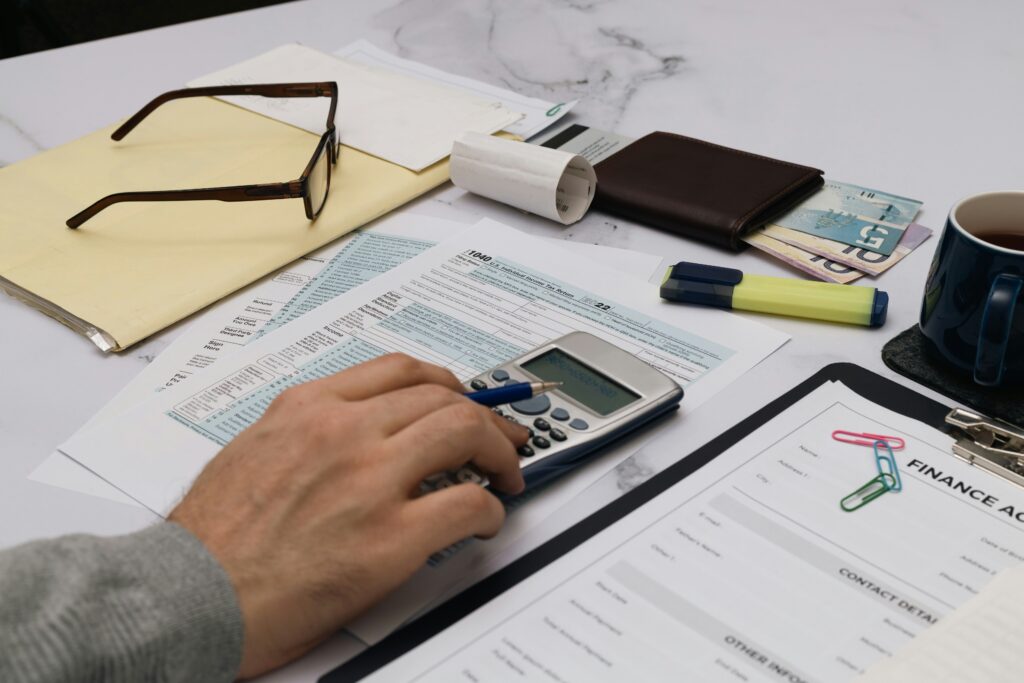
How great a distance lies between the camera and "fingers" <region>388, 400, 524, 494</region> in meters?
0.52

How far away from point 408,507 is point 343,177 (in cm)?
49

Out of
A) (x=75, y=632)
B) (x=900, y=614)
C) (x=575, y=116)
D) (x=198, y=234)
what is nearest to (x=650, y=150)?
(x=575, y=116)

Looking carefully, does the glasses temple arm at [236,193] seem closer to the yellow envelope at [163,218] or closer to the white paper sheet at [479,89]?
the yellow envelope at [163,218]

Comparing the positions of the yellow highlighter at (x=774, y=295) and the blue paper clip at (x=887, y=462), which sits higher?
the yellow highlighter at (x=774, y=295)

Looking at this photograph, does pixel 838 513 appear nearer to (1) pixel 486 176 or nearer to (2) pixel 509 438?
(2) pixel 509 438

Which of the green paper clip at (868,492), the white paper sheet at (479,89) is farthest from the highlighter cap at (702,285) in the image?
the white paper sheet at (479,89)

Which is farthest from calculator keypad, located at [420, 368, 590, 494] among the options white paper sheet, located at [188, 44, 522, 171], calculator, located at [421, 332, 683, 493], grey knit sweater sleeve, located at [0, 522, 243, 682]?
white paper sheet, located at [188, 44, 522, 171]

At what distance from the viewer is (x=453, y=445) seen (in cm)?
52

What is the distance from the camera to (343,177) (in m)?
0.92

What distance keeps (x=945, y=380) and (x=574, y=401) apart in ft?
0.81

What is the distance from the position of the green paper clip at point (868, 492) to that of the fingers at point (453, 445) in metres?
0.18

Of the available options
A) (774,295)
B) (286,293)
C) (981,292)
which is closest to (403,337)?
(286,293)

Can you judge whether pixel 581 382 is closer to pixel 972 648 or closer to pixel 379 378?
pixel 379 378

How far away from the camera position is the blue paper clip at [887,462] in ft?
1.81
